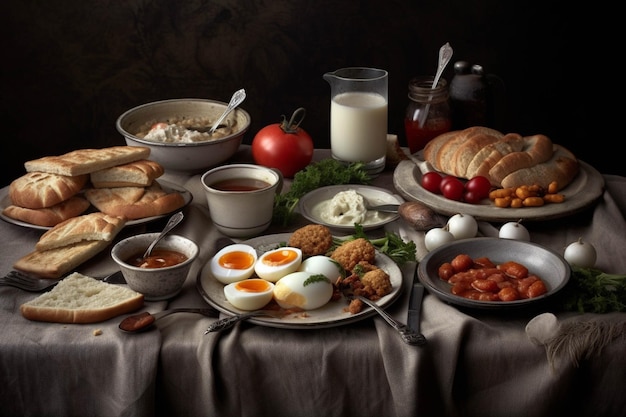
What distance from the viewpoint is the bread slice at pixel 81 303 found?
192 cm

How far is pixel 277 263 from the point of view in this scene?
6.73 ft

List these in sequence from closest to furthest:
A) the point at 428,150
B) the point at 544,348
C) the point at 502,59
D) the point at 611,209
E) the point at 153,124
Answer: the point at 544,348, the point at 611,209, the point at 428,150, the point at 153,124, the point at 502,59

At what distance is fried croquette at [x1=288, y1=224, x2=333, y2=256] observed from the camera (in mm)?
2186

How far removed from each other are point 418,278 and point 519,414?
473mm

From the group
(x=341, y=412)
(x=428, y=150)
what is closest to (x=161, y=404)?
(x=341, y=412)

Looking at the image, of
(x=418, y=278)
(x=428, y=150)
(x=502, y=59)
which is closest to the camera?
(x=418, y=278)

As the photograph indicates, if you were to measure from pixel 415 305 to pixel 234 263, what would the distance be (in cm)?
51

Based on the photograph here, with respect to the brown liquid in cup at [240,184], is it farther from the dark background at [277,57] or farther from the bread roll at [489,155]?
the dark background at [277,57]

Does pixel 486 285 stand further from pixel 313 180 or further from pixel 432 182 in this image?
pixel 313 180

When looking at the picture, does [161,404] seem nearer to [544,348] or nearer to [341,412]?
[341,412]

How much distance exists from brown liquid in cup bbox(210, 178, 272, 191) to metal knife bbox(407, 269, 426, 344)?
27.0 inches

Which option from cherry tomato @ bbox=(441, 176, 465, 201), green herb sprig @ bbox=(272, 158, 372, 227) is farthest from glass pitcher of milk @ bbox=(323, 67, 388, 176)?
cherry tomato @ bbox=(441, 176, 465, 201)

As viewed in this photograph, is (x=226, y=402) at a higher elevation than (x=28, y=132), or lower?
higher

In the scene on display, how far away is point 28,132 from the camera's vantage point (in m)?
4.65
